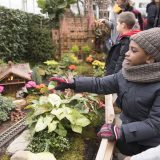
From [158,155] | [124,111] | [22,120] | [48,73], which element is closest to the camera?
[158,155]

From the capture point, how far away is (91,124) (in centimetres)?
455

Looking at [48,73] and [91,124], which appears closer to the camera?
[91,124]

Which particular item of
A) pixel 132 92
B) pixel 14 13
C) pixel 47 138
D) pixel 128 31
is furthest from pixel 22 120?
pixel 14 13

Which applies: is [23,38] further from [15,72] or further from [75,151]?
[75,151]

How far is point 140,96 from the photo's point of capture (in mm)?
2908

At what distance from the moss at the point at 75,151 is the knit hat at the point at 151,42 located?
1.60 metres

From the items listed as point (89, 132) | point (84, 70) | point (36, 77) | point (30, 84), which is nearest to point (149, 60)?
point (89, 132)

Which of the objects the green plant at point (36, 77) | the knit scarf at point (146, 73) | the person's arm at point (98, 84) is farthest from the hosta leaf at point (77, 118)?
the green plant at point (36, 77)

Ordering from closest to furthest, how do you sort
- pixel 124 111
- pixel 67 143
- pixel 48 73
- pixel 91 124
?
pixel 124 111 < pixel 67 143 < pixel 91 124 < pixel 48 73

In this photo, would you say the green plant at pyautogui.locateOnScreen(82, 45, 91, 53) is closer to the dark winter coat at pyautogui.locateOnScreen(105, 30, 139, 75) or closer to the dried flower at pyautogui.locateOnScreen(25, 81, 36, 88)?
the dried flower at pyautogui.locateOnScreen(25, 81, 36, 88)

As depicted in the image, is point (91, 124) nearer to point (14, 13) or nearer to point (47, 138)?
point (47, 138)

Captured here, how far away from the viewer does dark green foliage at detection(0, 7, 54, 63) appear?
28.0ft

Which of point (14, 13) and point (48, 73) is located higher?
point (14, 13)

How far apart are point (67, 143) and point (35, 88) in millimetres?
2333
